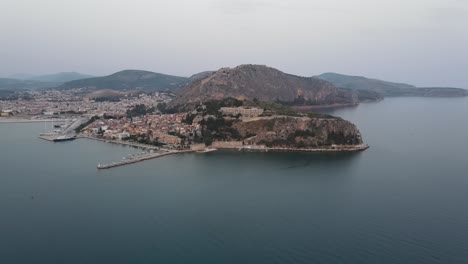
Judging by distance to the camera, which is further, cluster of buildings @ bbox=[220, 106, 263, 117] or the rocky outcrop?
cluster of buildings @ bbox=[220, 106, 263, 117]

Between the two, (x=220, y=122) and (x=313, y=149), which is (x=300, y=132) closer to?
(x=313, y=149)

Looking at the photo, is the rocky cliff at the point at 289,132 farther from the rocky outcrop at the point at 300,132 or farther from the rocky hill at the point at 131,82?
the rocky hill at the point at 131,82

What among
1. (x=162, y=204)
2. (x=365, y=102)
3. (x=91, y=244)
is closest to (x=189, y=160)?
(x=162, y=204)

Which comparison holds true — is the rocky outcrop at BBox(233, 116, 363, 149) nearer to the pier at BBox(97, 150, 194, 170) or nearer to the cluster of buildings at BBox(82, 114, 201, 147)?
the cluster of buildings at BBox(82, 114, 201, 147)

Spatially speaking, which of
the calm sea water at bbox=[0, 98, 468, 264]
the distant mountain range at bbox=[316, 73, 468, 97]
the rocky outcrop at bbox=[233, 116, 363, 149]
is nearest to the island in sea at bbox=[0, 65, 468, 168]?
the rocky outcrop at bbox=[233, 116, 363, 149]

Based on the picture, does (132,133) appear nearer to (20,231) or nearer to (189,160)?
(189,160)

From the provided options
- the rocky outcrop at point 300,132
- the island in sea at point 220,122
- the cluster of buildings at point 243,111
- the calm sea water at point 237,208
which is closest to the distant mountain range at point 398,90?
the island in sea at point 220,122
